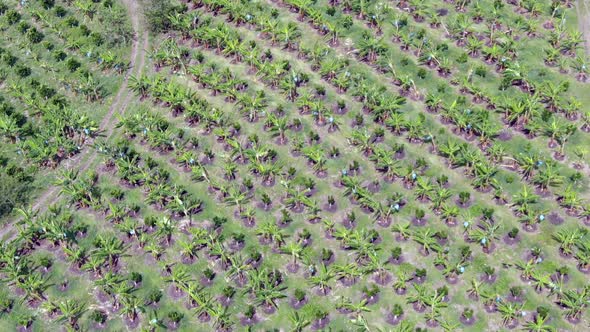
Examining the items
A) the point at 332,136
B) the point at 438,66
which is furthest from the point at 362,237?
the point at 438,66

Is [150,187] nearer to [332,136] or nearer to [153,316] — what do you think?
[153,316]

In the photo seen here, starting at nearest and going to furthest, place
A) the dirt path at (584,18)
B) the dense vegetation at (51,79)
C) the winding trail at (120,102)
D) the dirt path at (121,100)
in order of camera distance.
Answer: the winding trail at (120,102), the dirt path at (121,100), the dense vegetation at (51,79), the dirt path at (584,18)

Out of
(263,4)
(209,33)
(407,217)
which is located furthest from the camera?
(263,4)

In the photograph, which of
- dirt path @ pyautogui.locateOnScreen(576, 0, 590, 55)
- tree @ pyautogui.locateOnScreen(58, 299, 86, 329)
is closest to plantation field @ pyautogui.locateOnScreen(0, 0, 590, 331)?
tree @ pyautogui.locateOnScreen(58, 299, 86, 329)

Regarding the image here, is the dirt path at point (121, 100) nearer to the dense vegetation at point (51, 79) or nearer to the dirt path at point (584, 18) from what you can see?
the dense vegetation at point (51, 79)

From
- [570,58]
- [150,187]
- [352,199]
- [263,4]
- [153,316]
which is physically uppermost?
[570,58]

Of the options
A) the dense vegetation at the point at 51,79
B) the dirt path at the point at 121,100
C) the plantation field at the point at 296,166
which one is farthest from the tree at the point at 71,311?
the dense vegetation at the point at 51,79

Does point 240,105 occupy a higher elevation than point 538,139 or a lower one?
lower
